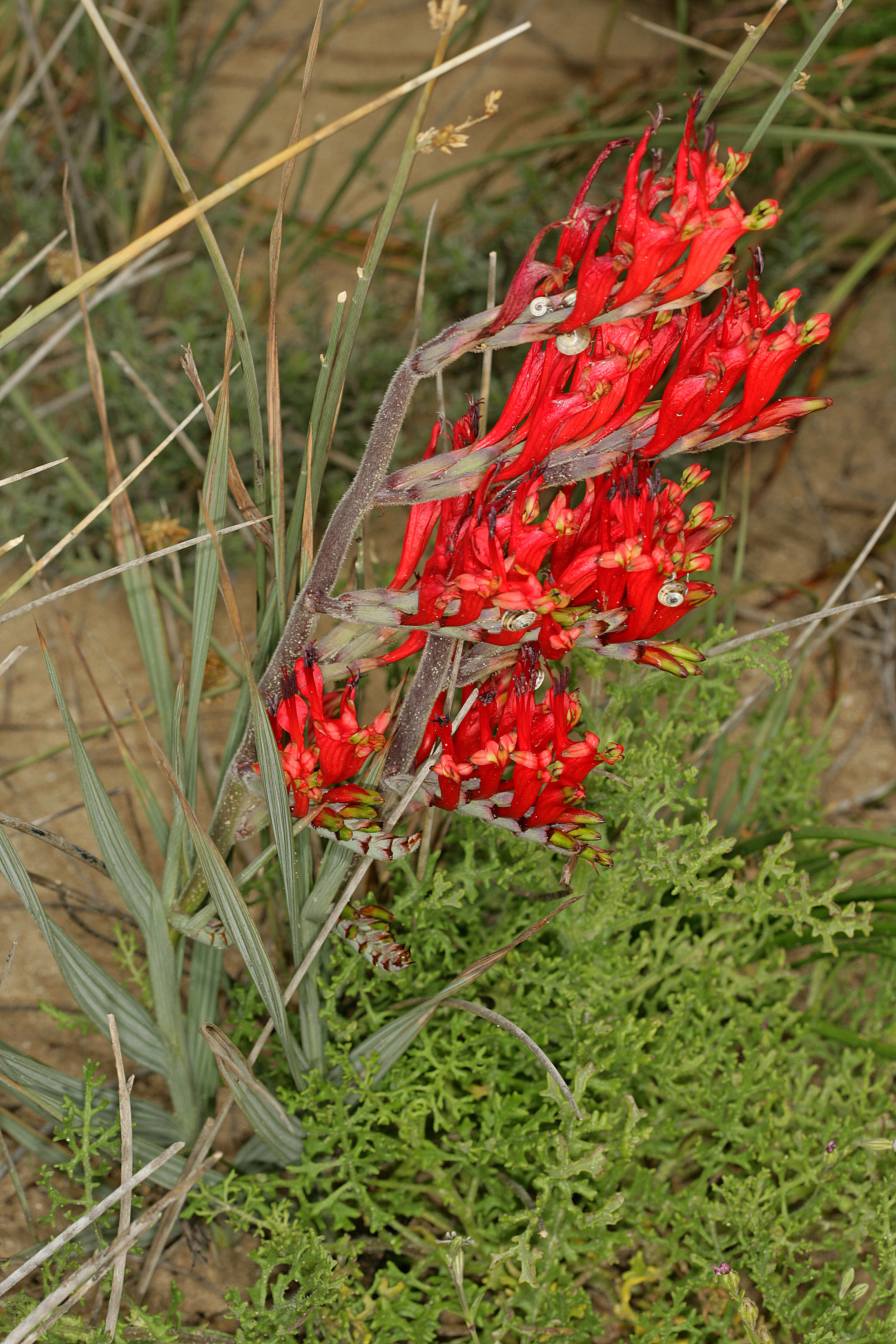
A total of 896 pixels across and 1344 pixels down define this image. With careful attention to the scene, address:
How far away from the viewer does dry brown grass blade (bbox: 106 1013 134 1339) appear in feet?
3.33

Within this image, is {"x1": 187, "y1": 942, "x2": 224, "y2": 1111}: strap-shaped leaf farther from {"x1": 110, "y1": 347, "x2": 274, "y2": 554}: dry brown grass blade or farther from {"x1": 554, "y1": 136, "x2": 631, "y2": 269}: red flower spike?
{"x1": 554, "y1": 136, "x2": 631, "y2": 269}: red flower spike

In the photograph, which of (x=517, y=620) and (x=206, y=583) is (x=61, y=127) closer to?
(x=206, y=583)

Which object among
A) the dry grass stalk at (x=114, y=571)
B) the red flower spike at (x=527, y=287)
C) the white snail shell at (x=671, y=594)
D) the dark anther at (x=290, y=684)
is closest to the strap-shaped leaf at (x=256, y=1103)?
the dark anther at (x=290, y=684)

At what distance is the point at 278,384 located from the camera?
1015 mm

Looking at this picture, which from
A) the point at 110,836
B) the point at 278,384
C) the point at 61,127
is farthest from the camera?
the point at 61,127

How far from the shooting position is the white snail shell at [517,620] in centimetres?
88

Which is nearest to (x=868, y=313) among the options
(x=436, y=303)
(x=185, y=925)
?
(x=436, y=303)

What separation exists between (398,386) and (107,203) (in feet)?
6.51

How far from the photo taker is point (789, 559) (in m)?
2.36

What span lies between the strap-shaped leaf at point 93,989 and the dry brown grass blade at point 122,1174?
120 millimetres

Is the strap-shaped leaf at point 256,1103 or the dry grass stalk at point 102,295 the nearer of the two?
the strap-shaped leaf at point 256,1103

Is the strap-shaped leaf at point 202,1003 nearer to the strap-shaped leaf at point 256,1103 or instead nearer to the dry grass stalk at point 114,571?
the strap-shaped leaf at point 256,1103

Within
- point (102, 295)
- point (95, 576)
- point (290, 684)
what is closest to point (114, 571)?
point (95, 576)

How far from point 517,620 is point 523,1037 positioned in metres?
0.41
